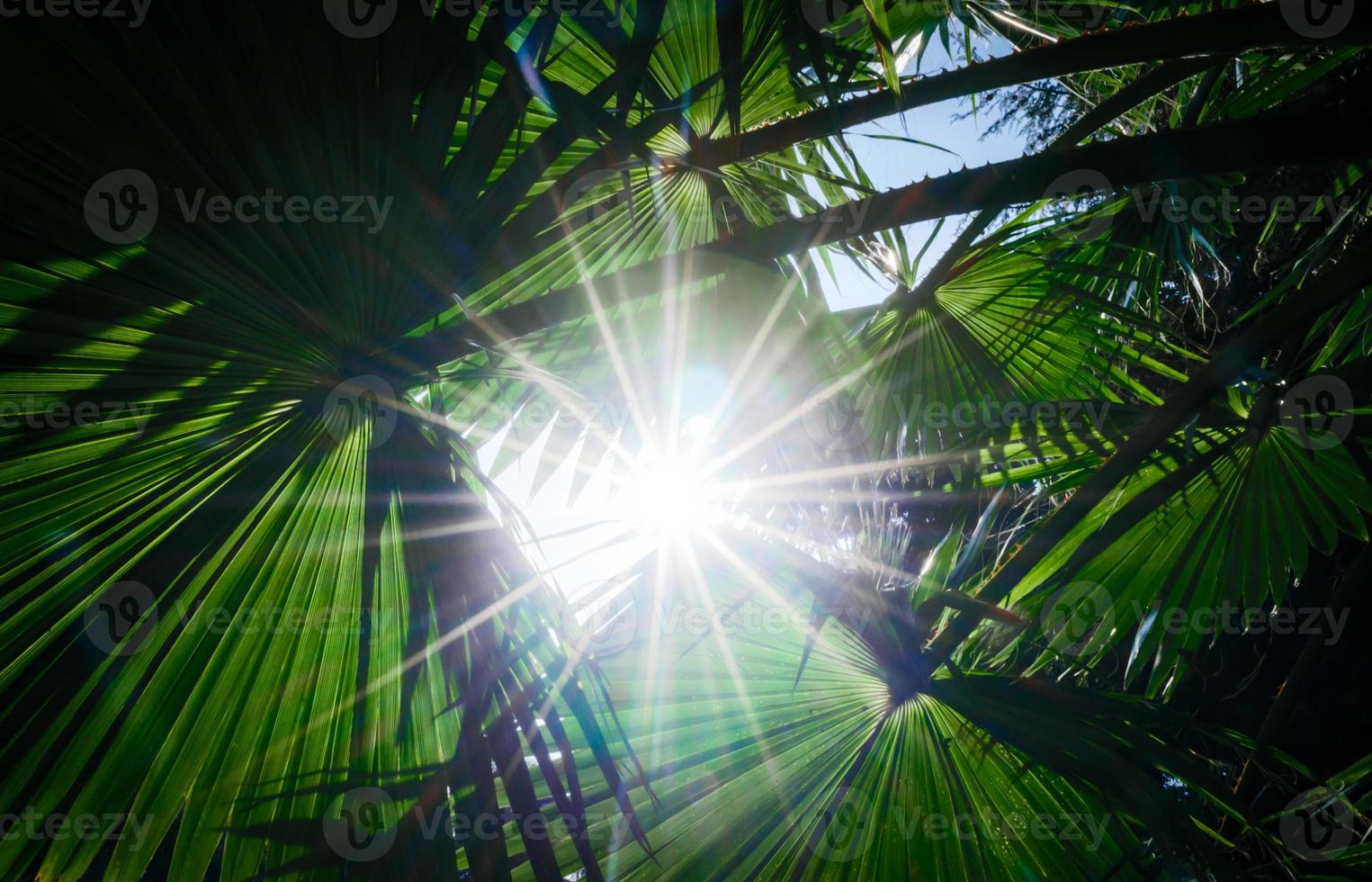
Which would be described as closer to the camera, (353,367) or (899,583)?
(353,367)

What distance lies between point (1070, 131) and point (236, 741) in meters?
1.84

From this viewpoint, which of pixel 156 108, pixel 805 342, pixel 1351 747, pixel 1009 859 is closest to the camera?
pixel 156 108

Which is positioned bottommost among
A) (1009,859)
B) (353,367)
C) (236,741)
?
(1009,859)

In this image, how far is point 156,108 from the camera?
2.62ft

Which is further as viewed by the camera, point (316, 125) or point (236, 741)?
point (236, 741)

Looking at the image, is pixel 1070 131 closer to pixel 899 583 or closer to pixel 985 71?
pixel 985 71

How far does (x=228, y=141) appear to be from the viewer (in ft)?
2.81

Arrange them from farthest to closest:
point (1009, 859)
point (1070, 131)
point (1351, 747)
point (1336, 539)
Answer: point (1351, 747) → point (1336, 539) → point (1070, 131) → point (1009, 859)

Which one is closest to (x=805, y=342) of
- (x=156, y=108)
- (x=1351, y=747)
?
(x=156, y=108)

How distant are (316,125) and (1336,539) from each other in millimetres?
2434

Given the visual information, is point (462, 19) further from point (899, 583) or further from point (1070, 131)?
point (1070, 131)

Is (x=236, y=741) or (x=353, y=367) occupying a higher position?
(x=353, y=367)

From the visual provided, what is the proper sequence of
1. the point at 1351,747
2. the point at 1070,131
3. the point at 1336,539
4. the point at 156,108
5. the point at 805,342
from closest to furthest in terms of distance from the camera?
the point at 156,108 < the point at 1070,131 < the point at 805,342 < the point at 1336,539 < the point at 1351,747

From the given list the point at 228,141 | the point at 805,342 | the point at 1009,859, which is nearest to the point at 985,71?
the point at 805,342
